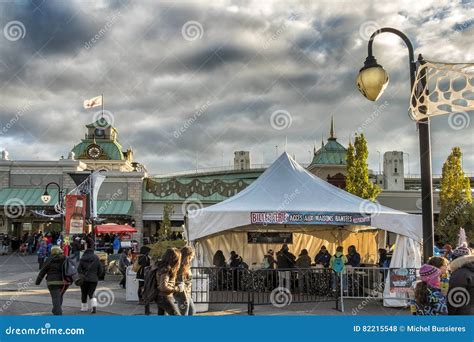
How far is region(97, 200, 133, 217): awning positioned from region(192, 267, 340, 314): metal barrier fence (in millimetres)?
32673

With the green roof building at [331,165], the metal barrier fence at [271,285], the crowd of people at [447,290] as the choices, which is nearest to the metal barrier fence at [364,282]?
the metal barrier fence at [271,285]

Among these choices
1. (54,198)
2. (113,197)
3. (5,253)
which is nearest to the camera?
(5,253)

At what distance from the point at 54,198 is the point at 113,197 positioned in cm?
543

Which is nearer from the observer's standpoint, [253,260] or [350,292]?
[350,292]

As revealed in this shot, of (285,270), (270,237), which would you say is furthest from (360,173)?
(285,270)

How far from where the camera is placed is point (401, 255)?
1395 cm

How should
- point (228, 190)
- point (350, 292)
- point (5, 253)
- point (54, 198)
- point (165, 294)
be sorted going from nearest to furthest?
point (165, 294) < point (350, 292) < point (5, 253) < point (54, 198) < point (228, 190)

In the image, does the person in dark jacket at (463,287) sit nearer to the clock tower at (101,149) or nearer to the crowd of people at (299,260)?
the crowd of people at (299,260)

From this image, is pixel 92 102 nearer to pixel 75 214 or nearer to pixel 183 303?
pixel 75 214

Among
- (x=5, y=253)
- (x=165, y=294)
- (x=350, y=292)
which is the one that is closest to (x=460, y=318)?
(x=165, y=294)

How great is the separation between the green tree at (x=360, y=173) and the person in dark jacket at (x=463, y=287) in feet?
117

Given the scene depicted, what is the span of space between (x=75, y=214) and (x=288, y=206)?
31.3 feet

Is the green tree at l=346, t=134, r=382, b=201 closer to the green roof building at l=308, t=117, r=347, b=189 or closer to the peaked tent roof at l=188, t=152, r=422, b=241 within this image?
the green roof building at l=308, t=117, r=347, b=189

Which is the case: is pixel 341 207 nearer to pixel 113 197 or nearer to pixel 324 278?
pixel 324 278
